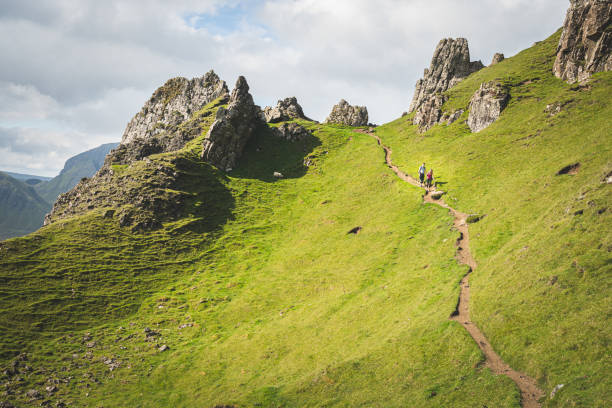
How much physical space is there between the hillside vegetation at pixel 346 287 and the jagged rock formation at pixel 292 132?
118ft

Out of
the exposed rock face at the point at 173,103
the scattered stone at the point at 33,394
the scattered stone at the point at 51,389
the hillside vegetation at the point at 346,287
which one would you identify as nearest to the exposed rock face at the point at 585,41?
the hillside vegetation at the point at 346,287

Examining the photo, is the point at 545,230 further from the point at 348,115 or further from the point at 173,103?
the point at 173,103

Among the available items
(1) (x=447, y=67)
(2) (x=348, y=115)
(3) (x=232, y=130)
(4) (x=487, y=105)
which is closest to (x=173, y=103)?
(3) (x=232, y=130)

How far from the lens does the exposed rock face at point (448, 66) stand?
14088 cm

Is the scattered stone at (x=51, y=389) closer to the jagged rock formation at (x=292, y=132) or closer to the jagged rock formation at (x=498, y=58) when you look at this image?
the jagged rock formation at (x=292, y=132)

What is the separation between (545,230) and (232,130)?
89.1 m

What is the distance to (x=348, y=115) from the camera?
155625 mm

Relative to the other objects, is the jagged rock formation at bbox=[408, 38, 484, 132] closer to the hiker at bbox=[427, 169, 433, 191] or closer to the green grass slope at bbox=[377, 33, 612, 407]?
the green grass slope at bbox=[377, 33, 612, 407]

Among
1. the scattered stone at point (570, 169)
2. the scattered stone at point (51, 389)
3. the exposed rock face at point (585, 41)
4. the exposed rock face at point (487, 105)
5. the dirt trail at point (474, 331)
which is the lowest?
the scattered stone at point (51, 389)

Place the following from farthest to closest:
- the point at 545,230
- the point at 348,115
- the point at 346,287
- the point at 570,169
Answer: the point at 348,115 → the point at 346,287 → the point at 570,169 → the point at 545,230

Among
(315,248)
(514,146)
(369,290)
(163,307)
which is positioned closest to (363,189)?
(315,248)

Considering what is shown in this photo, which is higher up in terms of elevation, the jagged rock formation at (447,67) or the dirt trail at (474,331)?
the jagged rock formation at (447,67)

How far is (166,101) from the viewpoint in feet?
527

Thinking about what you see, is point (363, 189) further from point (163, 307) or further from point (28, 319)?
point (28, 319)
